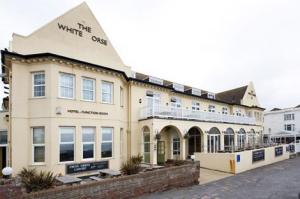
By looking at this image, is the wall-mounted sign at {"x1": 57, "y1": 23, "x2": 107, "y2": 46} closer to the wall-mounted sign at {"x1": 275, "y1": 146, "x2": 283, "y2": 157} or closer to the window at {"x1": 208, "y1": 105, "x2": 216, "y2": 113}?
the window at {"x1": 208, "y1": 105, "x2": 216, "y2": 113}

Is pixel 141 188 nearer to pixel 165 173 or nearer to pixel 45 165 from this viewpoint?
pixel 165 173

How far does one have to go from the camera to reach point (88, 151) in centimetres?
1517

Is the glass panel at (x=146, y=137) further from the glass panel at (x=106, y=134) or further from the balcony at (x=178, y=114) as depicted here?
the glass panel at (x=106, y=134)

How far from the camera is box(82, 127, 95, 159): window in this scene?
49.2ft

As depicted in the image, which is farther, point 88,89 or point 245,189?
point 88,89

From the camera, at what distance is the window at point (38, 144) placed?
13609 mm

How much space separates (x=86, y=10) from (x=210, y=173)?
14794 mm

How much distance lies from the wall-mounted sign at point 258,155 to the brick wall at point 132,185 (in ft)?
32.2

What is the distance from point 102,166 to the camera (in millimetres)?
15531

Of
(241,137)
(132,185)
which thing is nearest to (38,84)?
(132,185)

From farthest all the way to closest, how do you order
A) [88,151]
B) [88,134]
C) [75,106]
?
1. [88,134]
2. [88,151]
3. [75,106]

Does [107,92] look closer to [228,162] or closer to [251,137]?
[228,162]

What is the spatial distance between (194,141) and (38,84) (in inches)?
637

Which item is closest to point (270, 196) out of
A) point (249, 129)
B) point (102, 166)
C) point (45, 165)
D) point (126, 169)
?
point (126, 169)
